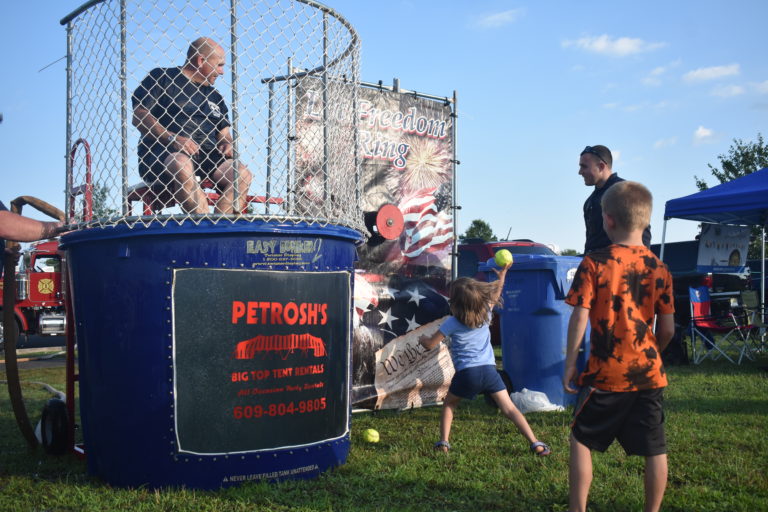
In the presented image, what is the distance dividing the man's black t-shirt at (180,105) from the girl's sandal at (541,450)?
2.87 m

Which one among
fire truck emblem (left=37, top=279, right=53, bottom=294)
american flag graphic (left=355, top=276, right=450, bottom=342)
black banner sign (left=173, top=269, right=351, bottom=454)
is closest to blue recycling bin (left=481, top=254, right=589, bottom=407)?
american flag graphic (left=355, top=276, right=450, bottom=342)

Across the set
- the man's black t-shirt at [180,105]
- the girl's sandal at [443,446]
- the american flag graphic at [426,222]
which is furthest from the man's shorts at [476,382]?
the man's black t-shirt at [180,105]

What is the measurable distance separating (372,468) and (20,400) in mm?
2603

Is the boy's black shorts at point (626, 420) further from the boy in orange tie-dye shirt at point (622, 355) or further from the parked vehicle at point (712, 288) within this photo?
the parked vehicle at point (712, 288)

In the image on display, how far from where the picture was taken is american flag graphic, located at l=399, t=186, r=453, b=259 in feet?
22.2

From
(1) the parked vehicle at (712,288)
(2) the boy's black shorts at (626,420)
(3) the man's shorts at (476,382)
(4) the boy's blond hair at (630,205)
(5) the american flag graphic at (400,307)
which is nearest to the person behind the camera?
(2) the boy's black shorts at (626,420)

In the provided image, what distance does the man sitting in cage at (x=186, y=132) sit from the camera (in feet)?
12.6

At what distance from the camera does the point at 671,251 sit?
65.2 feet

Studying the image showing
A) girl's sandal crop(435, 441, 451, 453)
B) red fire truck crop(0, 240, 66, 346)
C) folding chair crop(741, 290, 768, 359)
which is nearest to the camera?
girl's sandal crop(435, 441, 451, 453)

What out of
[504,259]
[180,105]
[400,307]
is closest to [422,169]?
[400,307]

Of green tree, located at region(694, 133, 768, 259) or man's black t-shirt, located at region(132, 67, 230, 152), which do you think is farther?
green tree, located at region(694, 133, 768, 259)

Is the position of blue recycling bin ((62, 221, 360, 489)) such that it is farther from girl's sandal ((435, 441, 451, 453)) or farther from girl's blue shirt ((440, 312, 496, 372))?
girl's blue shirt ((440, 312, 496, 372))

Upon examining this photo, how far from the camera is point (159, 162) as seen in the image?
385 centimetres

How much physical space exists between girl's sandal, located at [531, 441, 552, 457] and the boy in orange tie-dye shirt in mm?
1348
